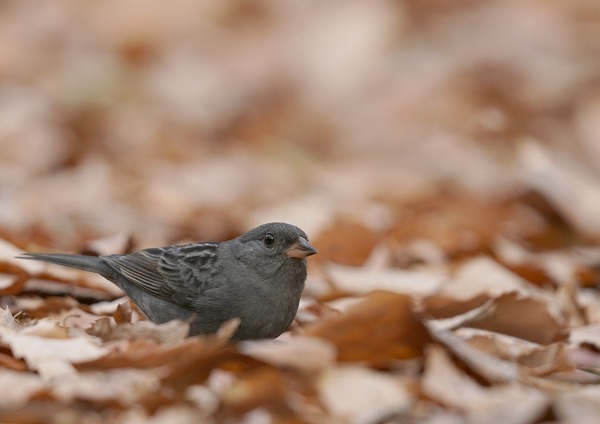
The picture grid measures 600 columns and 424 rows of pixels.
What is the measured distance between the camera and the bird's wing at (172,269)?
4.21 metres

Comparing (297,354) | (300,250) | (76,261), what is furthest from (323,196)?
(297,354)

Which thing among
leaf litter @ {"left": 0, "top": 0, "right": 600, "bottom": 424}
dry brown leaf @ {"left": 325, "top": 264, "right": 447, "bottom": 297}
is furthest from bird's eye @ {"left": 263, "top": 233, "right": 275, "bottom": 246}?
dry brown leaf @ {"left": 325, "top": 264, "right": 447, "bottom": 297}

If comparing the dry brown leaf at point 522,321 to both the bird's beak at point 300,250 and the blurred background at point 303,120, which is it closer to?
the bird's beak at point 300,250

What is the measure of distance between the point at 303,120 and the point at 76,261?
19.6ft

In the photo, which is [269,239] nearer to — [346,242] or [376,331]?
[376,331]

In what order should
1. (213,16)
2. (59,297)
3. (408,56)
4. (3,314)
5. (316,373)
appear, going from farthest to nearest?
1. (213,16)
2. (408,56)
3. (59,297)
4. (3,314)
5. (316,373)

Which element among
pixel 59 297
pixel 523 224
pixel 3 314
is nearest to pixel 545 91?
pixel 523 224

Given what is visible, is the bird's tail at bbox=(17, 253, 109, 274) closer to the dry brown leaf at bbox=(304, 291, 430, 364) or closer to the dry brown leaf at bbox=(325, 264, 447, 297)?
the dry brown leaf at bbox=(325, 264, 447, 297)

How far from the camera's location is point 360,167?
9.23 m

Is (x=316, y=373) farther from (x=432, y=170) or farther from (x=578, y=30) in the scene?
(x=578, y=30)

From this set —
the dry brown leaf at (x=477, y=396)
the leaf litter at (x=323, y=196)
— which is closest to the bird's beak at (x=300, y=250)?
the leaf litter at (x=323, y=196)

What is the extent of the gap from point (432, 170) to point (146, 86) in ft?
10.8

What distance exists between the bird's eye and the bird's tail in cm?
72

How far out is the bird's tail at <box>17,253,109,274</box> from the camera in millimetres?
4461
